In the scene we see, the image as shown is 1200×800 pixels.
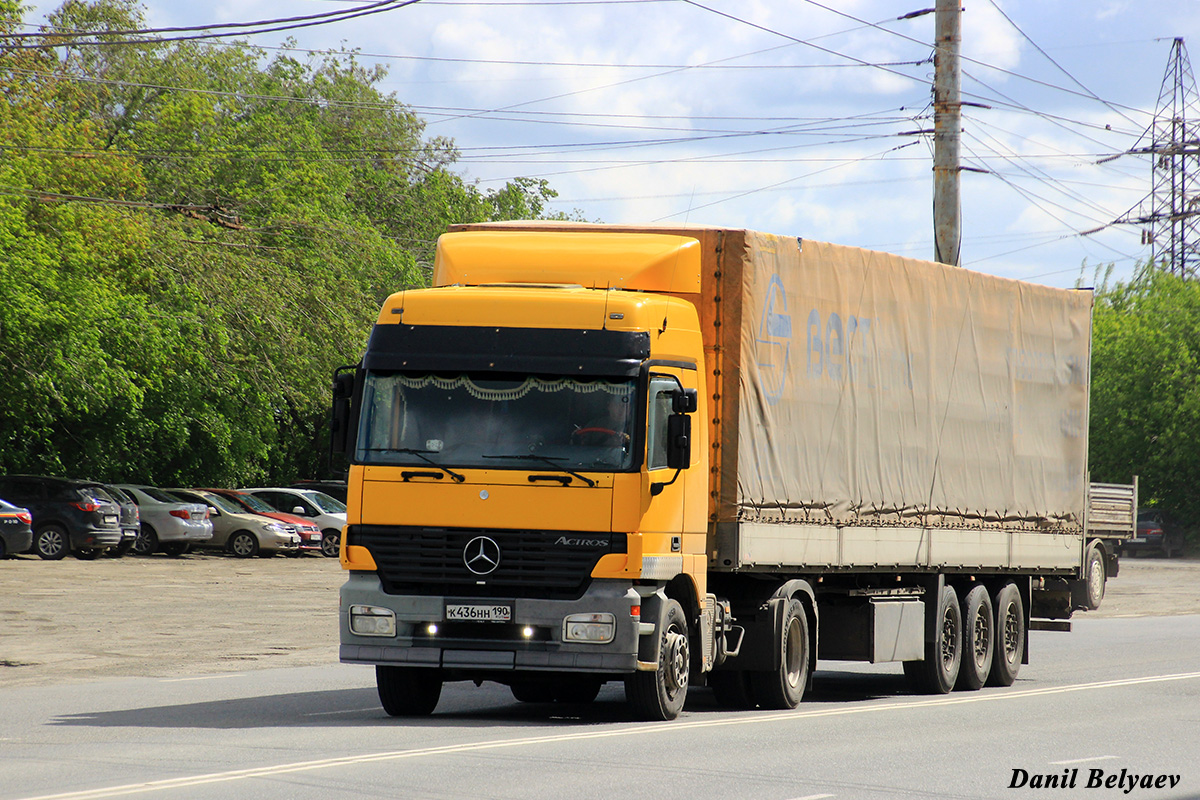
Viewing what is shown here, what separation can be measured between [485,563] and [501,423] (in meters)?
0.99

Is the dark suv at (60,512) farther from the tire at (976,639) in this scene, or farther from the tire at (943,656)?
the tire at (943,656)

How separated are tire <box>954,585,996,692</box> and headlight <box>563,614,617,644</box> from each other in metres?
6.56

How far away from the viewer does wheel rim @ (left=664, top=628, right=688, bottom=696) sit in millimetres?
12406

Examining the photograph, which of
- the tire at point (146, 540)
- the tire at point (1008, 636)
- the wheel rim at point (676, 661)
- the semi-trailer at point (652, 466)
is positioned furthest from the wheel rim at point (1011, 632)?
the tire at point (146, 540)

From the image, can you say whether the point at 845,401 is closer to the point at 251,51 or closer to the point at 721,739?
the point at 721,739

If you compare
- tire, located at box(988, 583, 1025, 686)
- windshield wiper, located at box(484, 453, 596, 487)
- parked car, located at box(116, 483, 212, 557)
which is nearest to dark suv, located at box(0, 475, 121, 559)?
parked car, located at box(116, 483, 212, 557)

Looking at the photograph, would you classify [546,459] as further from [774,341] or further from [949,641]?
[949,641]

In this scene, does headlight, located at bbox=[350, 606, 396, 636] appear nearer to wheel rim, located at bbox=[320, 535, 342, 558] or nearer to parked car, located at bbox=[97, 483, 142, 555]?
parked car, located at bbox=[97, 483, 142, 555]

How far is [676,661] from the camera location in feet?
41.2

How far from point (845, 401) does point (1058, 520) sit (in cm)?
518

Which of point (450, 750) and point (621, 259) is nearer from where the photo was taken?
point (450, 750)

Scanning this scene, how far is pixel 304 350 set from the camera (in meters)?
42.5

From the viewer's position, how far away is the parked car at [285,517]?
41.7m

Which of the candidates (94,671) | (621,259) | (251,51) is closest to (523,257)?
(621,259)
